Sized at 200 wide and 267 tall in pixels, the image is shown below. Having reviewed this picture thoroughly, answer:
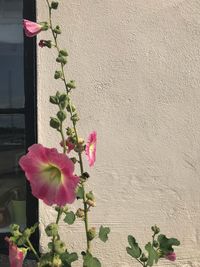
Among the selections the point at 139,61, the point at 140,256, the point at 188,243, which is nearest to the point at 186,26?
the point at 139,61

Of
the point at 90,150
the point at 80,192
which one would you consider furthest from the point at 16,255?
the point at 90,150

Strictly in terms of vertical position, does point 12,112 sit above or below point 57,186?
above

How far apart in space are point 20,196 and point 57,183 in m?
1.94

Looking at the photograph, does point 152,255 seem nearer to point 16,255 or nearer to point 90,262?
point 90,262

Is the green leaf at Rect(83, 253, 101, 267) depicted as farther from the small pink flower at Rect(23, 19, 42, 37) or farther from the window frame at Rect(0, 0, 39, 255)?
the window frame at Rect(0, 0, 39, 255)

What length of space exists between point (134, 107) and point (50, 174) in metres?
1.77

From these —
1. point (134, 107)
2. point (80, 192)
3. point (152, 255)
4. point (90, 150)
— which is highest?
point (134, 107)

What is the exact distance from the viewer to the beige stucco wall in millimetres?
2953

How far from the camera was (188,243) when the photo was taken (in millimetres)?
3176

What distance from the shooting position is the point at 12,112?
312 cm

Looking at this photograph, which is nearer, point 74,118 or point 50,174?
point 50,174

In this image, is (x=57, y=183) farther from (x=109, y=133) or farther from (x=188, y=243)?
(x=188, y=243)

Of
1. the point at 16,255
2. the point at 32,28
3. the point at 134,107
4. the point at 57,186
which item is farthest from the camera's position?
the point at 134,107

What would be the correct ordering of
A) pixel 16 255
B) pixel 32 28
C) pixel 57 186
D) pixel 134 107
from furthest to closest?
pixel 134 107
pixel 32 28
pixel 16 255
pixel 57 186
